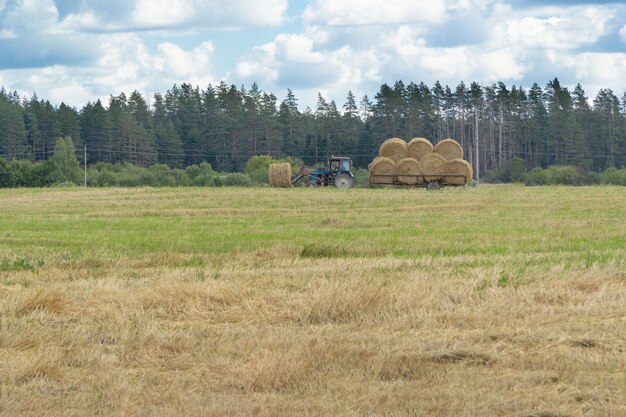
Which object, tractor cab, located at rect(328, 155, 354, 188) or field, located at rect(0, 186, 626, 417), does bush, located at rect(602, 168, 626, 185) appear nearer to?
tractor cab, located at rect(328, 155, 354, 188)

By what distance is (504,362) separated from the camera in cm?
906

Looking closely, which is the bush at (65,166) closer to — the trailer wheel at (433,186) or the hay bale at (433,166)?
the hay bale at (433,166)

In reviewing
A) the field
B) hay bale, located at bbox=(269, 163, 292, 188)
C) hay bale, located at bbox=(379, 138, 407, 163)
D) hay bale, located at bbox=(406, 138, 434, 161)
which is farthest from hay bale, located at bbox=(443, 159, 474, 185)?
the field

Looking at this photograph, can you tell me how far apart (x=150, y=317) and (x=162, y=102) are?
11806 centimetres

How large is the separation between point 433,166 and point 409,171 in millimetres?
1251

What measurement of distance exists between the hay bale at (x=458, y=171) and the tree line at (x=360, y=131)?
41.4m

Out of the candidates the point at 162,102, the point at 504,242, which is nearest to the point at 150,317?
the point at 504,242

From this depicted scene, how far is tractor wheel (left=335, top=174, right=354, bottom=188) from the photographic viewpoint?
53.1 meters

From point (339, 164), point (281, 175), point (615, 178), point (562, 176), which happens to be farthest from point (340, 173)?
point (615, 178)

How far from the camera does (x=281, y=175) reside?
55.5m

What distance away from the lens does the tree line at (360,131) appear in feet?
321

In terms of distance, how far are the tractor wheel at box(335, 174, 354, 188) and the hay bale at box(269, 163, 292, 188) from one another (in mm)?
3335

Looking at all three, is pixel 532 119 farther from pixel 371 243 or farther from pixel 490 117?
pixel 371 243

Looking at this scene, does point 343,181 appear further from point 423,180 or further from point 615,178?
point 615,178
